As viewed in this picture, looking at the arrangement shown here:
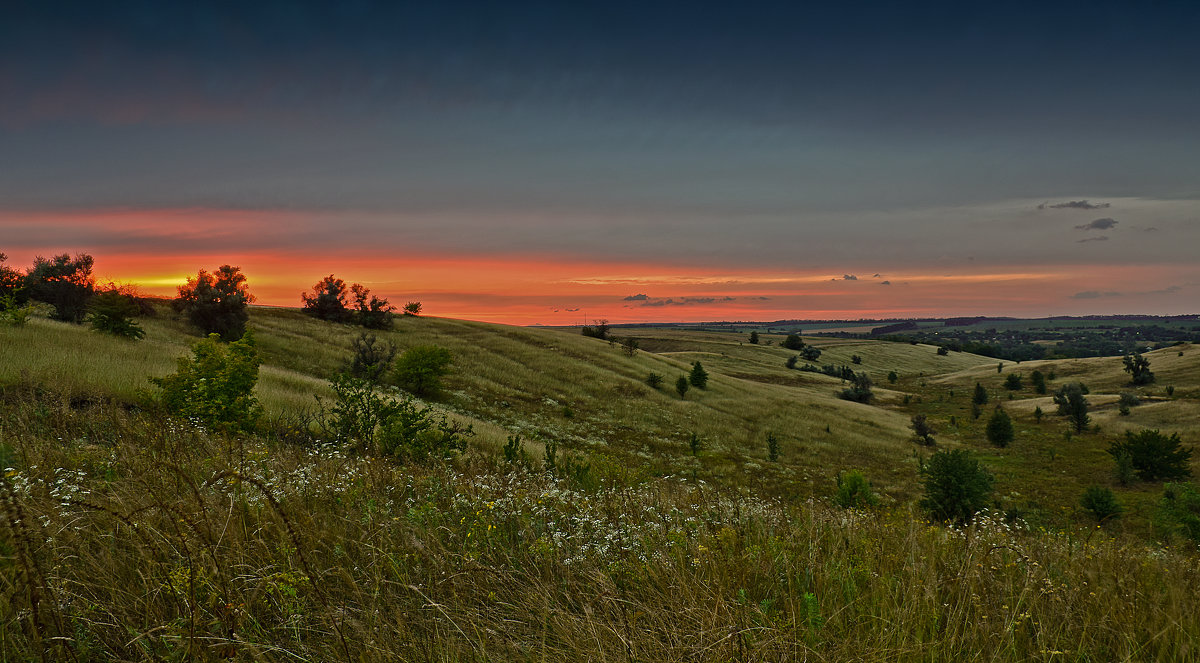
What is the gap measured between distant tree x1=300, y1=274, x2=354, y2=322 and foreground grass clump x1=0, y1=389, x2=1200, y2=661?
58554 mm

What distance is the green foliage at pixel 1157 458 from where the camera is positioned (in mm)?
34281

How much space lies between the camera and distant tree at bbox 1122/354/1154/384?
81.2 m

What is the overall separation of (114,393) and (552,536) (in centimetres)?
1437

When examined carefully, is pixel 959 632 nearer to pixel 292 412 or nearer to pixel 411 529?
pixel 411 529

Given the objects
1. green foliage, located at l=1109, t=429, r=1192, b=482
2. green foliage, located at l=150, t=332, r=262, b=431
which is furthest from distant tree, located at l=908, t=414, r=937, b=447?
green foliage, located at l=150, t=332, r=262, b=431

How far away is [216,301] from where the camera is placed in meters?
41.8

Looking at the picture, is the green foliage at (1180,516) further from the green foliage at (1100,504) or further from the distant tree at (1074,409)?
the distant tree at (1074,409)

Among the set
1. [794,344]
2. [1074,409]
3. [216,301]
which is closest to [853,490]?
[216,301]

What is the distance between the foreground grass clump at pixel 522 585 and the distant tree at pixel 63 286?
141 ft

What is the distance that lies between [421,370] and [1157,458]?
48190mm

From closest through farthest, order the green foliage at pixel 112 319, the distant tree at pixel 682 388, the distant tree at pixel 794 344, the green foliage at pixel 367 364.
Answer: the green foliage at pixel 112 319, the green foliage at pixel 367 364, the distant tree at pixel 682 388, the distant tree at pixel 794 344

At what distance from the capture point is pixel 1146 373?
8269 centimetres

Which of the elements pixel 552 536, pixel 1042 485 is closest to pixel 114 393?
pixel 552 536

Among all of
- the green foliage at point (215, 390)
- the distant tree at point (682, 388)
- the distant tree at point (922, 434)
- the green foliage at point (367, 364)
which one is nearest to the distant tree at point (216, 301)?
the green foliage at point (367, 364)
